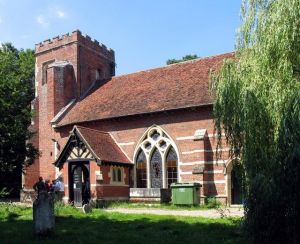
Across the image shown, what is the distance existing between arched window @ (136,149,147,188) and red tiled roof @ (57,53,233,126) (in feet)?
8.72

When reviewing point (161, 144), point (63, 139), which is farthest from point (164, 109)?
point (63, 139)

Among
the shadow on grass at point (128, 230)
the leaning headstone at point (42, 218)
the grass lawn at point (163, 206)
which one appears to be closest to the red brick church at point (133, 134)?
the grass lawn at point (163, 206)

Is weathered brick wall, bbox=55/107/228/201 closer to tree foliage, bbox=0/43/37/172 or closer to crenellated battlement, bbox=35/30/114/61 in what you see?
tree foliage, bbox=0/43/37/172

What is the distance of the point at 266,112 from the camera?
12.6 m

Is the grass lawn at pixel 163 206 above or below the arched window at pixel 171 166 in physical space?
below

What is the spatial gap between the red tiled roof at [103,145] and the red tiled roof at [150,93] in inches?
60.1

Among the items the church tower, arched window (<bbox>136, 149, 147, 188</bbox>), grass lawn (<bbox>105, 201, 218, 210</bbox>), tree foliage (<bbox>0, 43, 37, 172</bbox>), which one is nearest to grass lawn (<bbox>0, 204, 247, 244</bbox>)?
tree foliage (<bbox>0, 43, 37, 172</bbox>)

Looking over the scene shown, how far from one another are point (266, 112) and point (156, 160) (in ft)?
48.2

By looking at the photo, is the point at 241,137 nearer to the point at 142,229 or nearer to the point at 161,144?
the point at 142,229

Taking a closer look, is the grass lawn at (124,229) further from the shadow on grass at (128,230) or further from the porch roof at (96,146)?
the porch roof at (96,146)

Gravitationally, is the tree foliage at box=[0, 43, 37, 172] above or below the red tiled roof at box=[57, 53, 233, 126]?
below

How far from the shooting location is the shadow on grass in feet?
37.9

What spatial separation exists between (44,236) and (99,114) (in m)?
17.3

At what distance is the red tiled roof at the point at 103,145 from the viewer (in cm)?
2491
